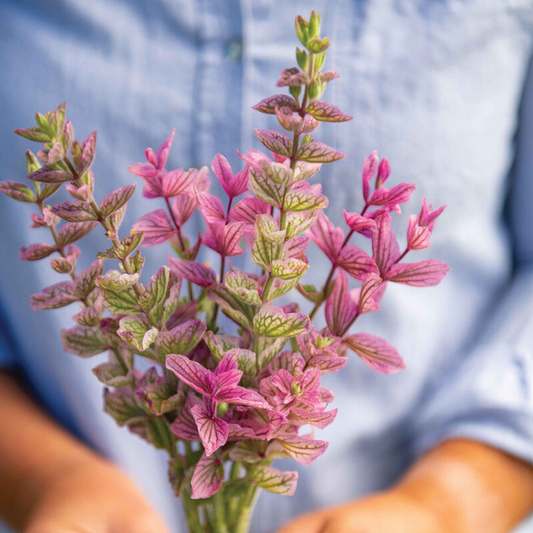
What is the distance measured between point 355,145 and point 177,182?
0.60 ft

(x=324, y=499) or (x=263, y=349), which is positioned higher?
(x=263, y=349)

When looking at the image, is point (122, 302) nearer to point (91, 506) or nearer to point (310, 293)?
point (310, 293)

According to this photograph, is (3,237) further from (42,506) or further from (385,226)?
(385,226)

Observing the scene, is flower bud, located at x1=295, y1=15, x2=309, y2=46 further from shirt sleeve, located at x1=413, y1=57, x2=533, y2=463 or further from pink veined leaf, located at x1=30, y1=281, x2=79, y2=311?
shirt sleeve, located at x1=413, y1=57, x2=533, y2=463

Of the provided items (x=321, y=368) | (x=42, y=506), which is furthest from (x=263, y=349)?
(x=42, y=506)

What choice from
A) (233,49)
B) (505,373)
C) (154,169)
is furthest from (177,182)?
(505,373)

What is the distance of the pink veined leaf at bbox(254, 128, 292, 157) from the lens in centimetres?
13

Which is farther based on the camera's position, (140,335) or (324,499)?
(324,499)

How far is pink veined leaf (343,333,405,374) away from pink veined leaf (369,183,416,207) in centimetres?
4

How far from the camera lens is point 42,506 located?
0.90 feet

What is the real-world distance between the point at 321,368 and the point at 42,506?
0.20 meters

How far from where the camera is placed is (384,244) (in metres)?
0.14

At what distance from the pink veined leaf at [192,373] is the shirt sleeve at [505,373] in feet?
0.84

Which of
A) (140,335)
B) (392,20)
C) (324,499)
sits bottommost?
(324,499)
